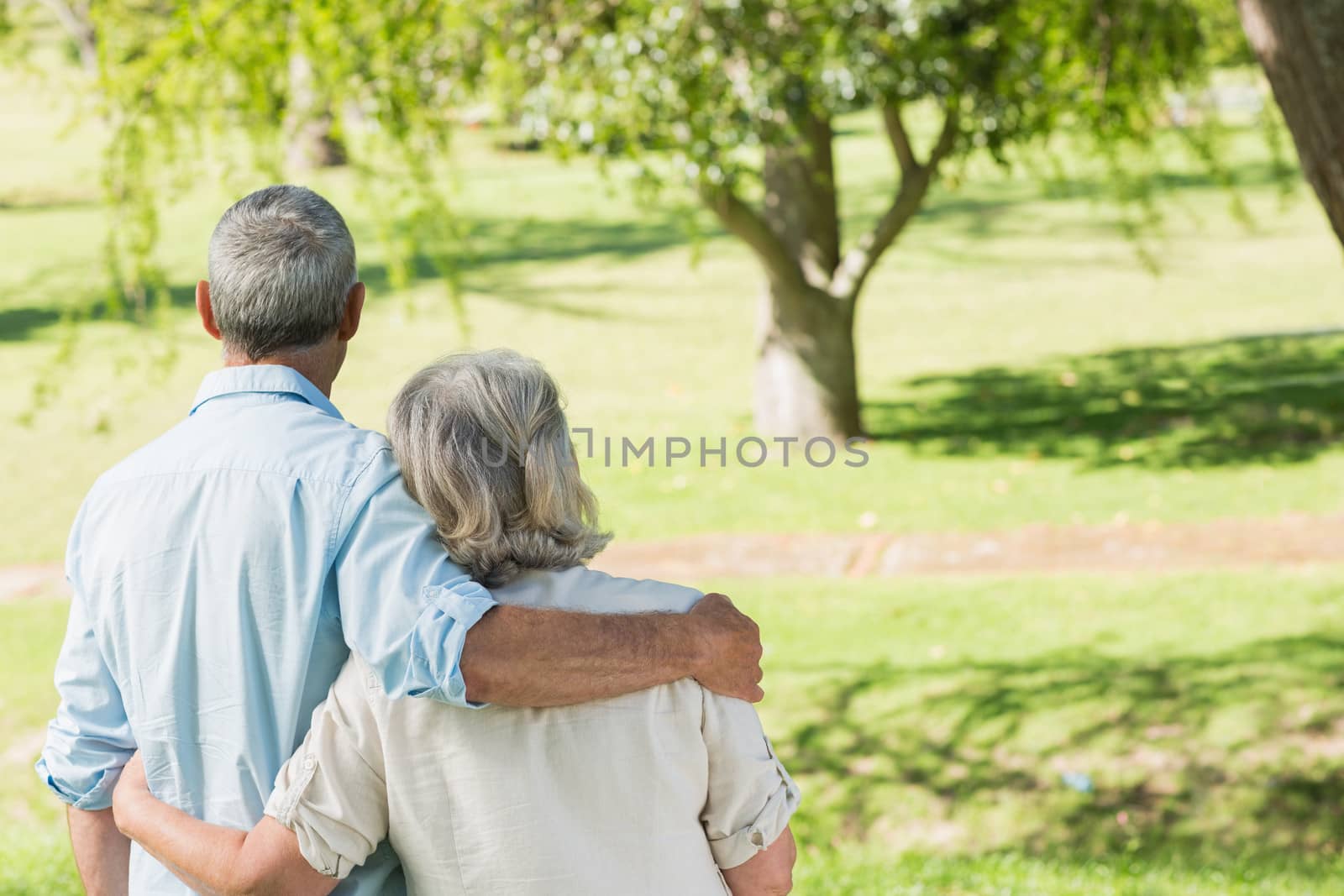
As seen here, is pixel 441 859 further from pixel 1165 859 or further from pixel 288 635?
pixel 1165 859

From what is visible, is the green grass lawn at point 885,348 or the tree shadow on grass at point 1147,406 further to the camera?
the tree shadow on grass at point 1147,406

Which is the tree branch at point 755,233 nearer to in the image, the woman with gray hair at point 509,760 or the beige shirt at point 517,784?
the woman with gray hair at point 509,760

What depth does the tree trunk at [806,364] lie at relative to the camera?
37.6ft

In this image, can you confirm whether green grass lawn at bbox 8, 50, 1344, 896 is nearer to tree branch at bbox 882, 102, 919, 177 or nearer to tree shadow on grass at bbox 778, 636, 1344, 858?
tree shadow on grass at bbox 778, 636, 1344, 858

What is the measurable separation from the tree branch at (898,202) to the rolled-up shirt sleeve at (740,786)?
804cm

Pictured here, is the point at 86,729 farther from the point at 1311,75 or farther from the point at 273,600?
the point at 1311,75

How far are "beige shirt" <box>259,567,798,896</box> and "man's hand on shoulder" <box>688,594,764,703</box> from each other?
2 cm

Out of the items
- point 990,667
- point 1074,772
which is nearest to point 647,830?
point 1074,772

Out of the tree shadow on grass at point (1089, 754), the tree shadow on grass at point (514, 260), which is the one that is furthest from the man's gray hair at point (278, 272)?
the tree shadow on grass at point (514, 260)

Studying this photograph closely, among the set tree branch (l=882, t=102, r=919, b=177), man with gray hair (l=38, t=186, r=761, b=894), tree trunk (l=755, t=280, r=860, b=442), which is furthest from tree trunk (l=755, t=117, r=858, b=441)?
man with gray hair (l=38, t=186, r=761, b=894)

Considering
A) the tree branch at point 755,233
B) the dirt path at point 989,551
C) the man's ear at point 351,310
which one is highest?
the man's ear at point 351,310

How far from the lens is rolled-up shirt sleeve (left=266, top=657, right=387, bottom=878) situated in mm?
1932

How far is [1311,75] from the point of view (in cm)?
382

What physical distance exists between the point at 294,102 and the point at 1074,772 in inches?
→ 198
